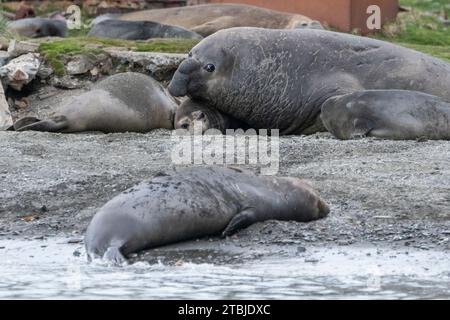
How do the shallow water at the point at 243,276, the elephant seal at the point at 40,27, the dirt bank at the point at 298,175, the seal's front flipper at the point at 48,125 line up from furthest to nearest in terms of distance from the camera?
the elephant seal at the point at 40,27 < the seal's front flipper at the point at 48,125 < the dirt bank at the point at 298,175 < the shallow water at the point at 243,276

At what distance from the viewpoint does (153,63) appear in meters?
13.7

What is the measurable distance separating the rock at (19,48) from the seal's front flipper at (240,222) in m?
5.98

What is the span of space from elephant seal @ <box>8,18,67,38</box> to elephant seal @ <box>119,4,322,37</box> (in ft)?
4.03

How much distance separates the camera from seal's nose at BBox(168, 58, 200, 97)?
39.3 ft

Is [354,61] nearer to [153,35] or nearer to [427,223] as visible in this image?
[427,223]

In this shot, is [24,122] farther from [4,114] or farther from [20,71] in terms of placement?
[20,71]

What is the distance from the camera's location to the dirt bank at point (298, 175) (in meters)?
8.14

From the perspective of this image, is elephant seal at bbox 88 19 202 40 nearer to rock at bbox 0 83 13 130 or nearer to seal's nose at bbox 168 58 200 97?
rock at bbox 0 83 13 130

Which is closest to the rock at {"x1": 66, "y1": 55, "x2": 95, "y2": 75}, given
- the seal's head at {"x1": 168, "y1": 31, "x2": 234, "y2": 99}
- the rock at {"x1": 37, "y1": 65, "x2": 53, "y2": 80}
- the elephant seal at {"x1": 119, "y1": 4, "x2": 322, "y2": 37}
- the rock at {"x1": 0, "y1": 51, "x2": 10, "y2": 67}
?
the rock at {"x1": 37, "y1": 65, "x2": 53, "y2": 80}

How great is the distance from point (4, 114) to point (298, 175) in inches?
148

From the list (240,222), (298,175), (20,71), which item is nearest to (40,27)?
(20,71)

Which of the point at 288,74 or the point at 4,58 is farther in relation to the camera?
the point at 4,58

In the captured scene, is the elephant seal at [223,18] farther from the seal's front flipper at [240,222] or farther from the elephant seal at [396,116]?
the seal's front flipper at [240,222]

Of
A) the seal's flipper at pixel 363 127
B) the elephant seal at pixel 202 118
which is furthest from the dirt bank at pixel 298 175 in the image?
the elephant seal at pixel 202 118
